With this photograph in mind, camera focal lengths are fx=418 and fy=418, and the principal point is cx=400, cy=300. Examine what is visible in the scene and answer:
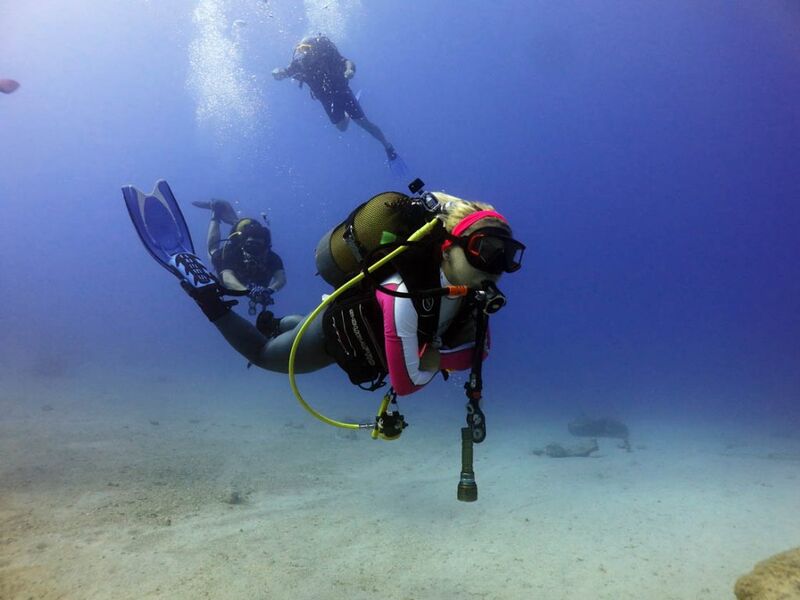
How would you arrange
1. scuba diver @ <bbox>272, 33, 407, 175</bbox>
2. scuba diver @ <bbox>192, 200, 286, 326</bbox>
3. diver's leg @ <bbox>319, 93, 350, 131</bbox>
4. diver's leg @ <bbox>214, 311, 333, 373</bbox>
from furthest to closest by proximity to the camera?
diver's leg @ <bbox>319, 93, 350, 131</bbox>, scuba diver @ <bbox>272, 33, 407, 175</bbox>, scuba diver @ <bbox>192, 200, 286, 326</bbox>, diver's leg @ <bbox>214, 311, 333, 373</bbox>

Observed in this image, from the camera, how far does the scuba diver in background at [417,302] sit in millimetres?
2725

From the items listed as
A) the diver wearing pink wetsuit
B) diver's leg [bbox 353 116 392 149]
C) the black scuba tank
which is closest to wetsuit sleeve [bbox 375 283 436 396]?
the diver wearing pink wetsuit

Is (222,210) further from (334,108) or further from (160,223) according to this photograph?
(160,223)

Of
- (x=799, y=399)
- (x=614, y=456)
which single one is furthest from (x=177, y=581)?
(x=799, y=399)

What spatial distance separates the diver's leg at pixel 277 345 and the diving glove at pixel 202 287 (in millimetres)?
127

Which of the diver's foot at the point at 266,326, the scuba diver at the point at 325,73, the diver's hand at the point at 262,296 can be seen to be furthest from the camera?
the scuba diver at the point at 325,73

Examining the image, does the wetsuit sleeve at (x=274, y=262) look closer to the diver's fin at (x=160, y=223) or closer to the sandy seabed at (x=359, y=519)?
the diver's fin at (x=160, y=223)

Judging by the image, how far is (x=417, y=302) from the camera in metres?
2.73

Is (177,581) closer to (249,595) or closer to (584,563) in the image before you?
(249,595)

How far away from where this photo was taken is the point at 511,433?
16.3 m

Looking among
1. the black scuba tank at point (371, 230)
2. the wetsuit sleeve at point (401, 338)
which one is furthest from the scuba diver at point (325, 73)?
the wetsuit sleeve at point (401, 338)

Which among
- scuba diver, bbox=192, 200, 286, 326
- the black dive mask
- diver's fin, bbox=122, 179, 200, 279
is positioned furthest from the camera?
scuba diver, bbox=192, 200, 286, 326

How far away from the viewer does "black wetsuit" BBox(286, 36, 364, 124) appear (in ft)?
48.3

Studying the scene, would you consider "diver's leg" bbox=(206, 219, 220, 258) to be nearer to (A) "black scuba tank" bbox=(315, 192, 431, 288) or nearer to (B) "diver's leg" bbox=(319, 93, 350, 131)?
(B) "diver's leg" bbox=(319, 93, 350, 131)
